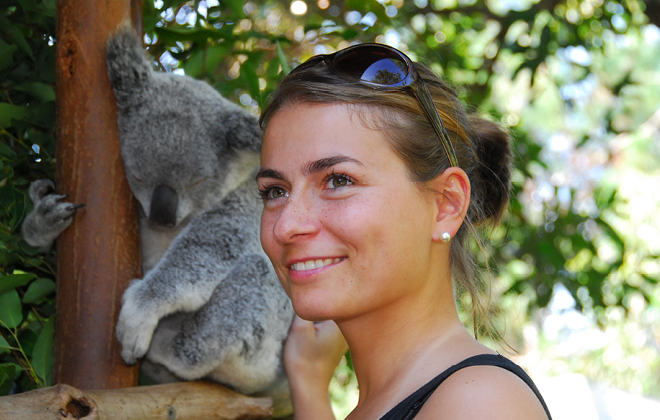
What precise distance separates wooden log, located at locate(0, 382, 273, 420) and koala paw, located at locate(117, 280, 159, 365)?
0.35 feet

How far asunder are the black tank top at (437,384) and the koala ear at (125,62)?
120 centimetres

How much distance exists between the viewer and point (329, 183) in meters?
1.14

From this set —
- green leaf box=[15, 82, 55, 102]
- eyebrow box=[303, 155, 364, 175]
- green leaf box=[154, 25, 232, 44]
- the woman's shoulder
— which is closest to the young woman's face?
eyebrow box=[303, 155, 364, 175]

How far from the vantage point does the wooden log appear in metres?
1.07

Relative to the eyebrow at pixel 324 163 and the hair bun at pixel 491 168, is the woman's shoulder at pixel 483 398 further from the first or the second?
the hair bun at pixel 491 168

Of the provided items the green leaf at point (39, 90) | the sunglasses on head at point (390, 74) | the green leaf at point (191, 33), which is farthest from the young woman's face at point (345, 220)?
the green leaf at point (39, 90)

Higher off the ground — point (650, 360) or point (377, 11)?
point (377, 11)

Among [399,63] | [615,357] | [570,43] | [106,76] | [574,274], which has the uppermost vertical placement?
[106,76]

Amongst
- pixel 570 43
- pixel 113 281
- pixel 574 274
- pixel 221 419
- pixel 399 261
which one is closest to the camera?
pixel 399 261

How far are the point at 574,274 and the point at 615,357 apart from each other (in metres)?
4.52

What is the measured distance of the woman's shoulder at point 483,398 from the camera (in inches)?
35.2

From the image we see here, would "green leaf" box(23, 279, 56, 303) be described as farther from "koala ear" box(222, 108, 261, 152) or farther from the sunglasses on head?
the sunglasses on head

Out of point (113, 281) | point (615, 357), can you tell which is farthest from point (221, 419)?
point (615, 357)

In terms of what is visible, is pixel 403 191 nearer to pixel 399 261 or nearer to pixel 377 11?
pixel 399 261
